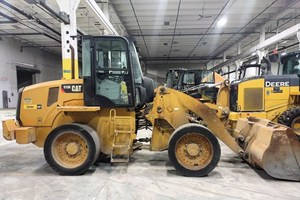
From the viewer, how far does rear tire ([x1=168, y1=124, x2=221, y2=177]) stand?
4195mm

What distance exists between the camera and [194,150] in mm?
4254

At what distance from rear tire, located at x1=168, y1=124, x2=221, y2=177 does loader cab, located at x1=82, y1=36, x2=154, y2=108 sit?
101 centimetres

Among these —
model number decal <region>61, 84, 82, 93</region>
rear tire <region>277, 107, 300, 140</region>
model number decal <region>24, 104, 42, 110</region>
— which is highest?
model number decal <region>61, 84, 82, 93</region>

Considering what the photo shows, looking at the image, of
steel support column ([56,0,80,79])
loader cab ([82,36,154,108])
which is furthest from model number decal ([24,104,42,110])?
steel support column ([56,0,80,79])

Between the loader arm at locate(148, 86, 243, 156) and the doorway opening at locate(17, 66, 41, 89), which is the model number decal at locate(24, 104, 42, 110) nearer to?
the loader arm at locate(148, 86, 243, 156)

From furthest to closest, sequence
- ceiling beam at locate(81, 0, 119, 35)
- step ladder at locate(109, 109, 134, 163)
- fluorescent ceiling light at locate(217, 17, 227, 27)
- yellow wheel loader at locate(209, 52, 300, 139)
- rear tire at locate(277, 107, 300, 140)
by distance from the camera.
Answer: fluorescent ceiling light at locate(217, 17, 227, 27) → ceiling beam at locate(81, 0, 119, 35) → yellow wheel loader at locate(209, 52, 300, 139) → rear tire at locate(277, 107, 300, 140) → step ladder at locate(109, 109, 134, 163)

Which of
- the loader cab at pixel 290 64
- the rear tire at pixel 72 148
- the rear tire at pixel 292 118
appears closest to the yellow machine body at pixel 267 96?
the rear tire at pixel 292 118

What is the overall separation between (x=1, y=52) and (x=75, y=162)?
15.4 m

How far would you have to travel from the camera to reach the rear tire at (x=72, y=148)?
4.26 m

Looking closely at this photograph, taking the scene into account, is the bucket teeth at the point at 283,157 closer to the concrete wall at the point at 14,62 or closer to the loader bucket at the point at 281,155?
the loader bucket at the point at 281,155

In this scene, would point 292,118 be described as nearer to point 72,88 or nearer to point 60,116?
point 72,88

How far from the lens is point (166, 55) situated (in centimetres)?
2492

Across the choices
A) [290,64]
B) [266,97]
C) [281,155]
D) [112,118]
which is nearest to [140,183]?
[112,118]

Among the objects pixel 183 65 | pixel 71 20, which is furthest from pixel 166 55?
pixel 71 20
